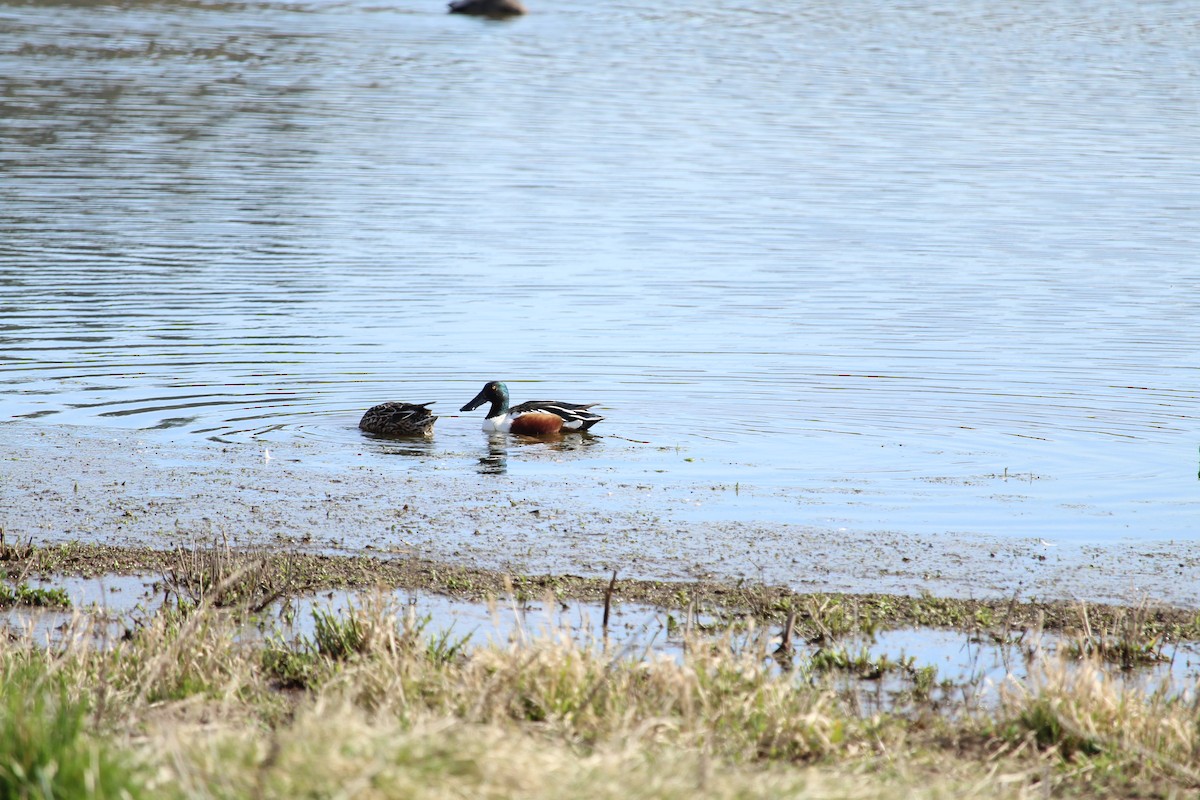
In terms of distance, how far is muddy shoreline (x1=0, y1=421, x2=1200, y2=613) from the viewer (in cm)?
877

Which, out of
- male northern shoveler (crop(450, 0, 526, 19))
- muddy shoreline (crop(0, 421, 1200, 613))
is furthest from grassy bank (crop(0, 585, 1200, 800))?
male northern shoveler (crop(450, 0, 526, 19))

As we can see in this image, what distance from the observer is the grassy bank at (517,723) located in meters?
4.89

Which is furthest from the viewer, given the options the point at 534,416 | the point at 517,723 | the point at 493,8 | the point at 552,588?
the point at 493,8

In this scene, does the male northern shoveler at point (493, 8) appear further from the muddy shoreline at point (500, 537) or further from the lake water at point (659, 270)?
the muddy shoreline at point (500, 537)

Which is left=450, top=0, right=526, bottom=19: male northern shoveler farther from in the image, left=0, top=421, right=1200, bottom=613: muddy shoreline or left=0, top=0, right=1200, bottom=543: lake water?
left=0, top=421, right=1200, bottom=613: muddy shoreline

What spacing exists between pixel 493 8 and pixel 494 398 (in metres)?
50.2

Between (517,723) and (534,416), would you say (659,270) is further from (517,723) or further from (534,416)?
(517,723)

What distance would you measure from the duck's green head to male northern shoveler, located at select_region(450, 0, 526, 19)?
163 ft

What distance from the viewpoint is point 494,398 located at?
13.6 m

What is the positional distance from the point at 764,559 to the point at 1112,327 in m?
9.06

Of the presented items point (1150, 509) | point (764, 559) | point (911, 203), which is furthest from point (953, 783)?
point (911, 203)

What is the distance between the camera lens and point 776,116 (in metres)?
37.0

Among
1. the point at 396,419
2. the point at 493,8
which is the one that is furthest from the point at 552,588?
the point at 493,8

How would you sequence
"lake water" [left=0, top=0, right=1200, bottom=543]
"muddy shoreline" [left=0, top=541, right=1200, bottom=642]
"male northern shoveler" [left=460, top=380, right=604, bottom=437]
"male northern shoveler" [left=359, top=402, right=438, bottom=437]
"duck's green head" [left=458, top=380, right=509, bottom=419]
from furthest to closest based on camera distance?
"duck's green head" [left=458, top=380, right=509, bottom=419] → "male northern shoveler" [left=460, top=380, right=604, bottom=437] → "male northern shoveler" [left=359, top=402, right=438, bottom=437] → "lake water" [left=0, top=0, right=1200, bottom=543] → "muddy shoreline" [left=0, top=541, right=1200, bottom=642]
